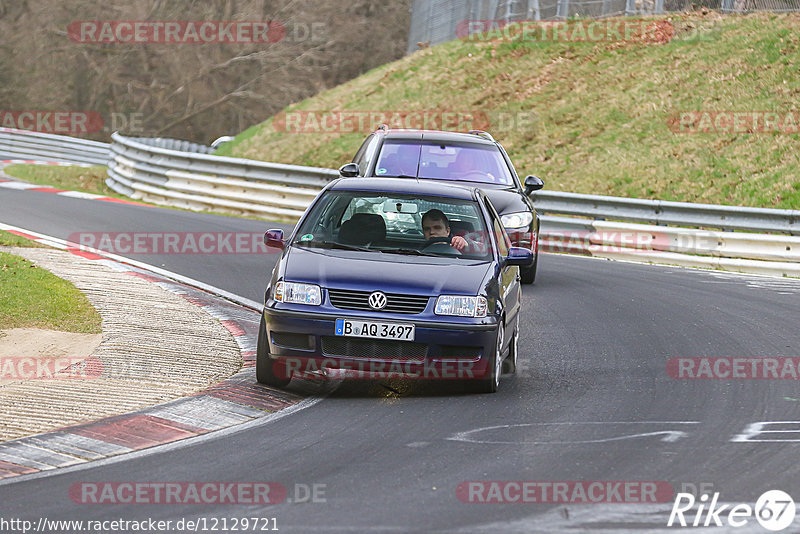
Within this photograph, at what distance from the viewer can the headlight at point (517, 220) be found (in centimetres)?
1386

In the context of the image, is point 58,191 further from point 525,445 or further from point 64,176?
point 525,445

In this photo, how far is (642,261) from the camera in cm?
1919

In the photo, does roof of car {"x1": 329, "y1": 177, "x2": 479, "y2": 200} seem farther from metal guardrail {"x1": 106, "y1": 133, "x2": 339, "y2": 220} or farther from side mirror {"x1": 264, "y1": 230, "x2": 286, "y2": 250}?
metal guardrail {"x1": 106, "y1": 133, "x2": 339, "y2": 220}

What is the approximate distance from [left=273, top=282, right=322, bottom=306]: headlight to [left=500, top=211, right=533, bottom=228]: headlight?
222 inches

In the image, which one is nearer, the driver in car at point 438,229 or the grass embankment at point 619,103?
the driver in car at point 438,229

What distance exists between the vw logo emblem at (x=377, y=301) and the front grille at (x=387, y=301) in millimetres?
20

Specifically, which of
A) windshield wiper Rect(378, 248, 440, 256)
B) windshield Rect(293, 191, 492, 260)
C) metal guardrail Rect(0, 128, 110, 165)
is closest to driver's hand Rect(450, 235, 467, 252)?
windshield Rect(293, 191, 492, 260)

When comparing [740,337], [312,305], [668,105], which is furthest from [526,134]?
[312,305]

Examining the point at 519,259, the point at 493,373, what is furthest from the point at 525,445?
the point at 519,259

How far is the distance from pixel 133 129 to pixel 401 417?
42751mm

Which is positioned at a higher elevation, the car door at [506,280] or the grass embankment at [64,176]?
the car door at [506,280]

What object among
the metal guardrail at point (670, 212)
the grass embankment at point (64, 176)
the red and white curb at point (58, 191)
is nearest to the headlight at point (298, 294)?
the metal guardrail at point (670, 212)

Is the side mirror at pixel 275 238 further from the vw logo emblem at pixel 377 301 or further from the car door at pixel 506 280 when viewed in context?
the car door at pixel 506 280

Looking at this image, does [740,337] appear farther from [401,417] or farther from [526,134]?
[526,134]
